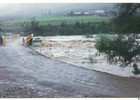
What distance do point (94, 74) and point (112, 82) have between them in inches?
18.2

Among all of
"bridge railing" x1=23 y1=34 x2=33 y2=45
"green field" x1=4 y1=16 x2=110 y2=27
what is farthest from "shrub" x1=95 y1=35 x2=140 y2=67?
"bridge railing" x1=23 y1=34 x2=33 y2=45

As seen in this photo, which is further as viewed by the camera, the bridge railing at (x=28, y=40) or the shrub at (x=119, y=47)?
the shrub at (x=119, y=47)

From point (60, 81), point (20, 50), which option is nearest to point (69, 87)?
point (60, 81)

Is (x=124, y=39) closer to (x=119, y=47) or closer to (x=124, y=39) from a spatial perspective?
(x=124, y=39)

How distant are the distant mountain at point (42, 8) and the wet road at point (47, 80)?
1.33 feet

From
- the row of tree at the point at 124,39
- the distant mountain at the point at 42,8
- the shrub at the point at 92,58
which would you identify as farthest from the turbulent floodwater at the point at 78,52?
the distant mountain at the point at 42,8

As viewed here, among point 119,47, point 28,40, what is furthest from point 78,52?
point 28,40

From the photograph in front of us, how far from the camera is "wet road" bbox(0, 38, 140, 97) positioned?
4844mm

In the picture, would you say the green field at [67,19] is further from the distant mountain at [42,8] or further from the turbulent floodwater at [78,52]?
the turbulent floodwater at [78,52]

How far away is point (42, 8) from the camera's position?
Result: 199 inches

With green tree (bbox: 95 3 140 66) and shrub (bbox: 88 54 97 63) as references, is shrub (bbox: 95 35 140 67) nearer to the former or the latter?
green tree (bbox: 95 3 140 66)

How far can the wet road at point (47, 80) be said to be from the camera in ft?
15.9

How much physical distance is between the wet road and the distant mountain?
41 centimetres

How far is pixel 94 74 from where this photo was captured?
18.7 feet
